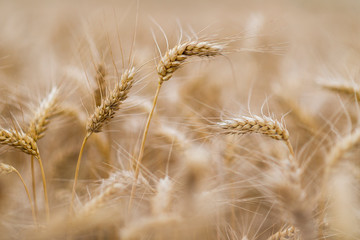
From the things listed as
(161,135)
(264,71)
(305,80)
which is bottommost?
(264,71)

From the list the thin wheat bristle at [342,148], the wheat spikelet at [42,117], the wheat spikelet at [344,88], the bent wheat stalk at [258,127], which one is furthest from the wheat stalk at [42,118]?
the wheat spikelet at [344,88]

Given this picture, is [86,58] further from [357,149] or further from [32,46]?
[32,46]

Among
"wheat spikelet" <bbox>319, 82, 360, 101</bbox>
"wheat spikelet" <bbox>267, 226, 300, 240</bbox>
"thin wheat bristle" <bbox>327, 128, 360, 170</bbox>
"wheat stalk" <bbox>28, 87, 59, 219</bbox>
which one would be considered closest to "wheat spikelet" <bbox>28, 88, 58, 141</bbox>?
"wheat stalk" <bbox>28, 87, 59, 219</bbox>

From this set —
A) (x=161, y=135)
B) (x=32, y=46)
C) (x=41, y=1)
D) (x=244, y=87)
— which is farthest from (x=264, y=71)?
(x=41, y=1)

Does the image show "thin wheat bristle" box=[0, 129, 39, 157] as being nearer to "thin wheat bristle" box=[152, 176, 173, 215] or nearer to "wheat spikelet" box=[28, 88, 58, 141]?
"wheat spikelet" box=[28, 88, 58, 141]

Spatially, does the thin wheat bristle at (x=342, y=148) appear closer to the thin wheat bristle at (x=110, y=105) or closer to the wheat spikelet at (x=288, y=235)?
the wheat spikelet at (x=288, y=235)

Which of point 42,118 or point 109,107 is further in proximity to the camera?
point 42,118

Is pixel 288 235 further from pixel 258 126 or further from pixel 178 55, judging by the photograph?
pixel 178 55

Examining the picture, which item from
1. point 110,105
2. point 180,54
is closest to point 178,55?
point 180,54
